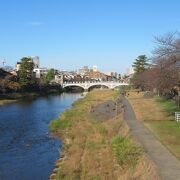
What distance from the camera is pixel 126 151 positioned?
19953 mm

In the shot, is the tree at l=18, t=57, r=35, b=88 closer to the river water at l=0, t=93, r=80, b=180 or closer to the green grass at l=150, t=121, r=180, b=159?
the river water at l=0, t=93, r=80, b=180

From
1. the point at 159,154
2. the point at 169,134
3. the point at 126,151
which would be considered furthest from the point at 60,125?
Result: the point at 159,154

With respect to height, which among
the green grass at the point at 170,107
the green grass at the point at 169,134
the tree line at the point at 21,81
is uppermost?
the tree line at the point at 21,81

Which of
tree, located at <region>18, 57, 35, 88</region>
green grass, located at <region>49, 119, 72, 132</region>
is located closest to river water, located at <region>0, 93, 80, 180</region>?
green grass, located at <region>49, 119, 72, 132</region>

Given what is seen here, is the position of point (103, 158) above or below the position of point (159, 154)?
below

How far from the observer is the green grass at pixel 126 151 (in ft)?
60.6

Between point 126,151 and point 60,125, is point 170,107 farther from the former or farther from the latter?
point 126,151

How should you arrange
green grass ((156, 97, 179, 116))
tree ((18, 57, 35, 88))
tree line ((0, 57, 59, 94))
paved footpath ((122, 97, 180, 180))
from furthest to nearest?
tree ((18, 57, 35, 88)), tree line ((0, 57, 59, 94)), green grass ((156, 97, 179, 116)), paved footpath ((122, 97, 180, 180))

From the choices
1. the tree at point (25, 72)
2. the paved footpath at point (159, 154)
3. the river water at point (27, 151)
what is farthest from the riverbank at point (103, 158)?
the tree at point (25, 72)

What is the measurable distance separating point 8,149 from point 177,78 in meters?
12.9

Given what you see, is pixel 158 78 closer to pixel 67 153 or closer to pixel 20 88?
pixel 67 153

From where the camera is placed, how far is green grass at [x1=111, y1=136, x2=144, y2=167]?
18.5 metres

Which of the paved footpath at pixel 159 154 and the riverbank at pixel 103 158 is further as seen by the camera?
the riverbank at pixel 103 158

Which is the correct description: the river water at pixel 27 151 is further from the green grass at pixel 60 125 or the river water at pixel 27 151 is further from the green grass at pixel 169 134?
the green grass at pixel 169 134
